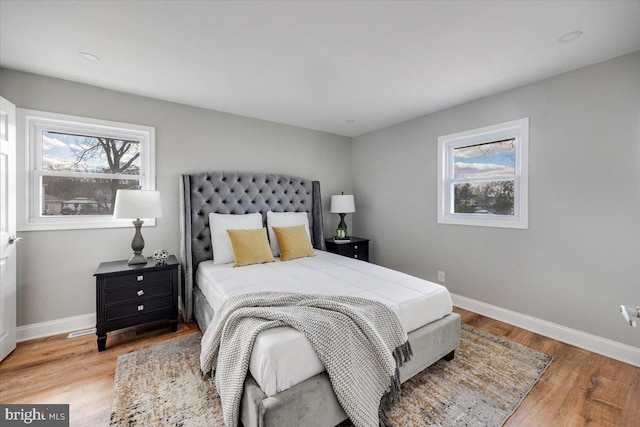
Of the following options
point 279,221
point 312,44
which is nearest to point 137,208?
point 279,221

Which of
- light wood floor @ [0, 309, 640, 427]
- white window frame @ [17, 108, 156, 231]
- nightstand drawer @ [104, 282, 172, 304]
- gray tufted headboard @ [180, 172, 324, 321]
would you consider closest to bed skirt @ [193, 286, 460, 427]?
light wood floor @ [0, 309, 640, 427]

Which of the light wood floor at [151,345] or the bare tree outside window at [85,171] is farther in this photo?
the bare tree outside window at [85,171]

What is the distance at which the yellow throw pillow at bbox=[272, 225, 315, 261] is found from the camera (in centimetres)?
318

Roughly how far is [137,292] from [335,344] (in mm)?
2050

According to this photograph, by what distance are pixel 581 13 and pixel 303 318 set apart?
2.50m

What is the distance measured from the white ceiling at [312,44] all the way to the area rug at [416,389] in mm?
2424

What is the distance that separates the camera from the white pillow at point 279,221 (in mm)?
3411

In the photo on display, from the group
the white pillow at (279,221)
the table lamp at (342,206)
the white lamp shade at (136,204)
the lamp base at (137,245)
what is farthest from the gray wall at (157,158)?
the white pillow at (279,221)

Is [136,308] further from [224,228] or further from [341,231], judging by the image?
[341,231]

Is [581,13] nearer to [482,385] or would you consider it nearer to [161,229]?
[482,385]

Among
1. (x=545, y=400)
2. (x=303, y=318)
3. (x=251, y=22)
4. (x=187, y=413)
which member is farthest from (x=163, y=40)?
(x=545, y=400)

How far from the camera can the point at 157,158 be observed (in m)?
3.05

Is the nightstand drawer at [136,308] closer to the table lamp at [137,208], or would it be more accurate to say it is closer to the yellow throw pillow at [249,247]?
the table lamp at [137,208]

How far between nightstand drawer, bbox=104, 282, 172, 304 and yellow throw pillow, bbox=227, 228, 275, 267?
2.24ft
